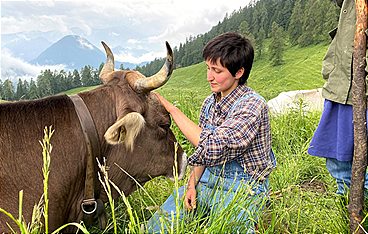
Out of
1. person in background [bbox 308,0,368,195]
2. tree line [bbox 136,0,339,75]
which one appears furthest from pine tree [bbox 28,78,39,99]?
tree line [bbox 136,0,339,75]

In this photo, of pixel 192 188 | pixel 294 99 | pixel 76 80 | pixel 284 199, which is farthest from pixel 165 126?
pixel 76 80

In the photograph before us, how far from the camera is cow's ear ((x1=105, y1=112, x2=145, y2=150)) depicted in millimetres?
3412

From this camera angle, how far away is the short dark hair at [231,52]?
12.2 feet

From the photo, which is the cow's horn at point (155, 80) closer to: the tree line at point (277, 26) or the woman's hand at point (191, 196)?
the woman's hand at point (191, 196)

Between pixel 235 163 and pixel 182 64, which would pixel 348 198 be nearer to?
pixel 235 163

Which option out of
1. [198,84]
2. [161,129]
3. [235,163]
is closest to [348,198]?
[235,163]

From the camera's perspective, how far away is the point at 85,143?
3.57 metres

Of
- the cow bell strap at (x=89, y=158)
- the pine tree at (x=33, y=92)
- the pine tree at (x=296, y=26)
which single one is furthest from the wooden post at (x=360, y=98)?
the pine tree at (x=296, y=26)

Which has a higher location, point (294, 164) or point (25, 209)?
point (25, 209)

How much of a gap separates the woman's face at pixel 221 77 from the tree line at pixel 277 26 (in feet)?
A: 161

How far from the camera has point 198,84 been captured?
80.7 metres

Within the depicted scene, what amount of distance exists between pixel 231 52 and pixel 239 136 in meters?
0.74

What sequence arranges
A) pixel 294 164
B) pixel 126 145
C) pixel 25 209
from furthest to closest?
pixel 294 164, pixel 126 145, pixel 25 209

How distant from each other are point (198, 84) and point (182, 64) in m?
36.7
